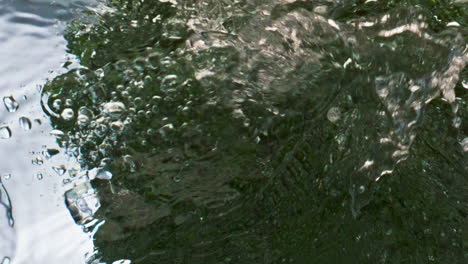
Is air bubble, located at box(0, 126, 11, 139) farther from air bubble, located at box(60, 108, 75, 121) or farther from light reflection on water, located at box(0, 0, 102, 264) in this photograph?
air bubble, located at box(60, 108, 75, 121)

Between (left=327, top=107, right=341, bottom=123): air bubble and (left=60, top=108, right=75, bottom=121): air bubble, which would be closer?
(left=60, top=108, right=75, bottom=121): air bubble

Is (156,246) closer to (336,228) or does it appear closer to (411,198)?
(336,228)

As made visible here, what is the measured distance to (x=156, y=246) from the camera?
114cm

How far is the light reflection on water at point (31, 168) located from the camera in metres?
1.07

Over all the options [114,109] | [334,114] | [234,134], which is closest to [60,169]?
[114,109]

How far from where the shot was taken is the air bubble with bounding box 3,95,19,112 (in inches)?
45.7

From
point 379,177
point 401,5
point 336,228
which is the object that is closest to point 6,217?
point 336,228

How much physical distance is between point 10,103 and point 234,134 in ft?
1.44

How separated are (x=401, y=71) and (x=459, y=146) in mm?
239

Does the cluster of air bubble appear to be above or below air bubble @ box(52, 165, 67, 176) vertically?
above

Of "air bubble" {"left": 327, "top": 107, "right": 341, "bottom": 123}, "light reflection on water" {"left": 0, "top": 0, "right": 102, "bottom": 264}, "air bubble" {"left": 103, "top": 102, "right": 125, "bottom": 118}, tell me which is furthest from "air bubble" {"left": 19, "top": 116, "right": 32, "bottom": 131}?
"air bubble" {"left": 327, "top": 107, "right": 341, "bottom": 123}

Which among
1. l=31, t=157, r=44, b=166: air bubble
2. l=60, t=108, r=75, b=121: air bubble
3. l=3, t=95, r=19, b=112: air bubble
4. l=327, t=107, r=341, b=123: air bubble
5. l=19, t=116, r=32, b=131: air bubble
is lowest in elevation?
l=31, t=157, r=44, b=166: air bubble

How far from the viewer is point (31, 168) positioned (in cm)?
111

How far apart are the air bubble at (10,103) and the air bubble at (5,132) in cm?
4
